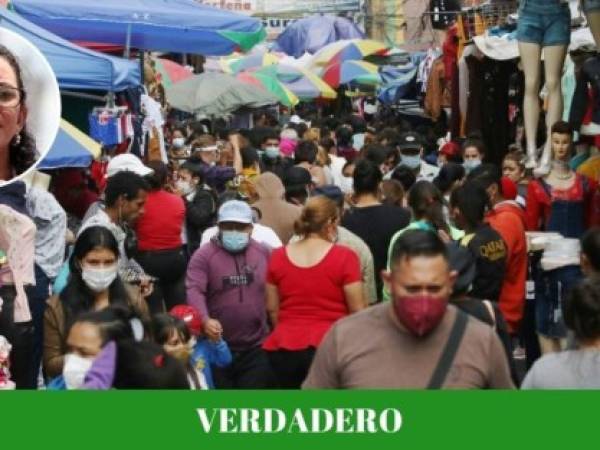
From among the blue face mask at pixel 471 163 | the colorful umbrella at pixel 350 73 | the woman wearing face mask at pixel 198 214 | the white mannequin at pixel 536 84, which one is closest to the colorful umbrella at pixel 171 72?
the colorful umbrella at pixel 350 73

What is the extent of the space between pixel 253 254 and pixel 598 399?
4023 millimetres

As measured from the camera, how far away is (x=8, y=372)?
8508mm

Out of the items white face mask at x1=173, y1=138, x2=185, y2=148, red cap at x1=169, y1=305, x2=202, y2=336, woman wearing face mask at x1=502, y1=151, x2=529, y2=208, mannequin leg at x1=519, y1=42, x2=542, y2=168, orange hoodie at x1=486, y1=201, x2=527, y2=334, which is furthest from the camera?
white face mask at x1=173, y1=138, x2=185, y2=148

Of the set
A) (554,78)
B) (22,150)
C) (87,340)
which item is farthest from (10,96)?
(554,78)

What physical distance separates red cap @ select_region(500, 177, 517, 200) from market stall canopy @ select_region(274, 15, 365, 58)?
38996 millimetres

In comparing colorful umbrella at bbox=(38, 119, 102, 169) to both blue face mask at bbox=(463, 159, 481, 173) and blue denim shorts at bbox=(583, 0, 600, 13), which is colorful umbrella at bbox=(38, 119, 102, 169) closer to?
blue denim shorts at bbox=(583, 0, 600, 13)

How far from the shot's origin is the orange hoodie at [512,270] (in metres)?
9.39

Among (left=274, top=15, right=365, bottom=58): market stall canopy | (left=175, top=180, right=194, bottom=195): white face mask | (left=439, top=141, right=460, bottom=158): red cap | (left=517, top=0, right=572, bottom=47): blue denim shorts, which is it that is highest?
(left=517, top=0, right=572, bottom=47): blue denim shorts

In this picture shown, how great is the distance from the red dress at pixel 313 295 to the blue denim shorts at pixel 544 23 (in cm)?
519

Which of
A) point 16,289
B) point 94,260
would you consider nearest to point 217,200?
point 16,289

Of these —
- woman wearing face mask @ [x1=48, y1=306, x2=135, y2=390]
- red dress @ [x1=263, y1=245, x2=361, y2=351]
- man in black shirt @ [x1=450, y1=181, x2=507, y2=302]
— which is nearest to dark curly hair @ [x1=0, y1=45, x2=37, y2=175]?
woman wearing face mask @ [x1=48, y1=306, x2=135, y2=390]

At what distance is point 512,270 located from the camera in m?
Answer: 9.41

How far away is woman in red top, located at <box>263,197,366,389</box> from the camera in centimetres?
805

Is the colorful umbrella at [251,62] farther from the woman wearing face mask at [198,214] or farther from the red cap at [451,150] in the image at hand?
the woman wearing face mask at [198,214]
